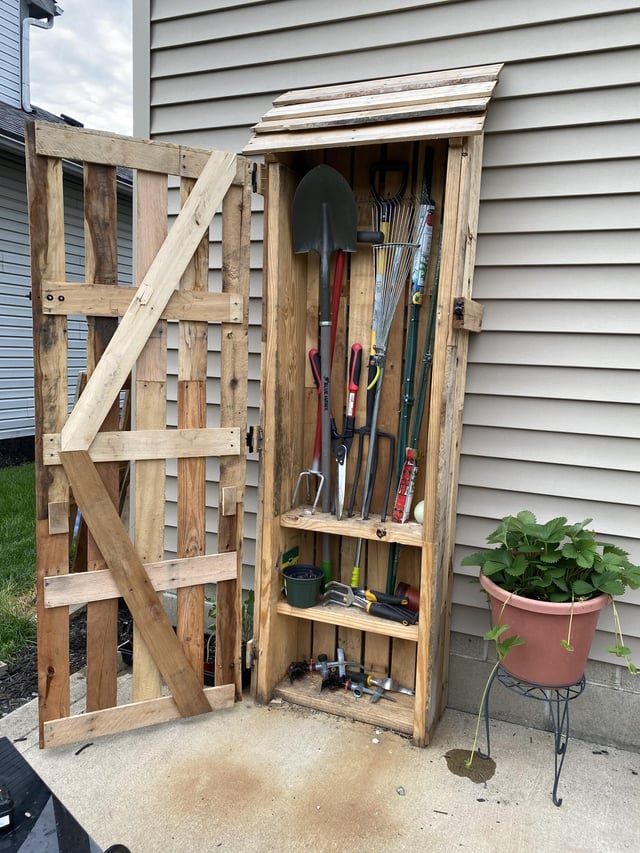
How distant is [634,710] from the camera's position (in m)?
2.21

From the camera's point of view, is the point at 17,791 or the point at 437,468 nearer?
the point at 17,791

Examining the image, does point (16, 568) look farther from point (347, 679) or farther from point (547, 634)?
point (547, 634)

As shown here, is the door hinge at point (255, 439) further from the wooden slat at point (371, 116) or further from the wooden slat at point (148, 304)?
the wooden slat at point (371, 116)

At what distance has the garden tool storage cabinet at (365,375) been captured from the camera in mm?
2010

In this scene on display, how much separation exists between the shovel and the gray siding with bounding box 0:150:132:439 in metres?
4.41

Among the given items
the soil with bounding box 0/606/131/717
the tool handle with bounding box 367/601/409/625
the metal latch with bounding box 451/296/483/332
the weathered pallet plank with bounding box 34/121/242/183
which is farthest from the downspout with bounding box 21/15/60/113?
the tool handle with bounding box 367/601/409/625

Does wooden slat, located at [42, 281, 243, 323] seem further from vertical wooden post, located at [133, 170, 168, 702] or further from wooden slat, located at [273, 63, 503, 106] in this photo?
wooden slat, located at [273, 63, 503, 106]

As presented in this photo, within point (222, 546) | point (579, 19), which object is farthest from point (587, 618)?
point (579, 19)

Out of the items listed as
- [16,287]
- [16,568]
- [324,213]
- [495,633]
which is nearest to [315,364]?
[324,213]

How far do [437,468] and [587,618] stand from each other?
2.12 feet

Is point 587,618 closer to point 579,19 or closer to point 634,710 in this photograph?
point 634,710

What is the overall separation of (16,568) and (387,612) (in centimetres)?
237

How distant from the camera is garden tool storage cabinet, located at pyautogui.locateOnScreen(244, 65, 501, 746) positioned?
2010 mm

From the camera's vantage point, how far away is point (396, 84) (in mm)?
2178
